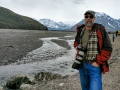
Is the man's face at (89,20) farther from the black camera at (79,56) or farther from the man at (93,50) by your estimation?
the black camera at (79,56)

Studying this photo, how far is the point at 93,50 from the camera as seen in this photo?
18.5 feet

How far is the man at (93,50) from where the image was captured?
5500mm

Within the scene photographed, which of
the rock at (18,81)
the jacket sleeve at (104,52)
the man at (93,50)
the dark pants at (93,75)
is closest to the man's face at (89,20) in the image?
the man at (93,50)

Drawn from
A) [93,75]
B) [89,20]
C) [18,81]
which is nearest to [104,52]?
[93,75]

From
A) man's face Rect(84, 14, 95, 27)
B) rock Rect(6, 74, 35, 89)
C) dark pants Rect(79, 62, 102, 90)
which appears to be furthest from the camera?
rock Rect(6, 74, 35, 89)

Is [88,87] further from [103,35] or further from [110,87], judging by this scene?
[110,87]

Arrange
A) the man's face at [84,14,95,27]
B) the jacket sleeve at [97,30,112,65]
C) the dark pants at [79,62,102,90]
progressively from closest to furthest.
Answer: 1. the jacket sleeve at [97,30,112,65]
2. the dark pants at [79,62,102,90]
3. the man's face at [84,14,95,27]

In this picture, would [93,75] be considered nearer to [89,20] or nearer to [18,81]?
[89,20]

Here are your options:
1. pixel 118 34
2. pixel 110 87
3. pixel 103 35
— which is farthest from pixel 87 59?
pixel 118 34

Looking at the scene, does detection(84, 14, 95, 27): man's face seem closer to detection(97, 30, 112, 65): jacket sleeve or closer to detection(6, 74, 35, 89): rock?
detection(97, 30, 112, 65): jacket sleeve

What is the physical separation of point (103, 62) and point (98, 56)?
0.21m

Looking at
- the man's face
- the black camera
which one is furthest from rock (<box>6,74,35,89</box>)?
the man's face

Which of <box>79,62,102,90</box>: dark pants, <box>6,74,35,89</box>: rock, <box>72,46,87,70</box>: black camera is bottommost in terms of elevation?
<box>6,74,35,89</box>: rock

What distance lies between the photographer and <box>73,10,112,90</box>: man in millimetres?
5500
